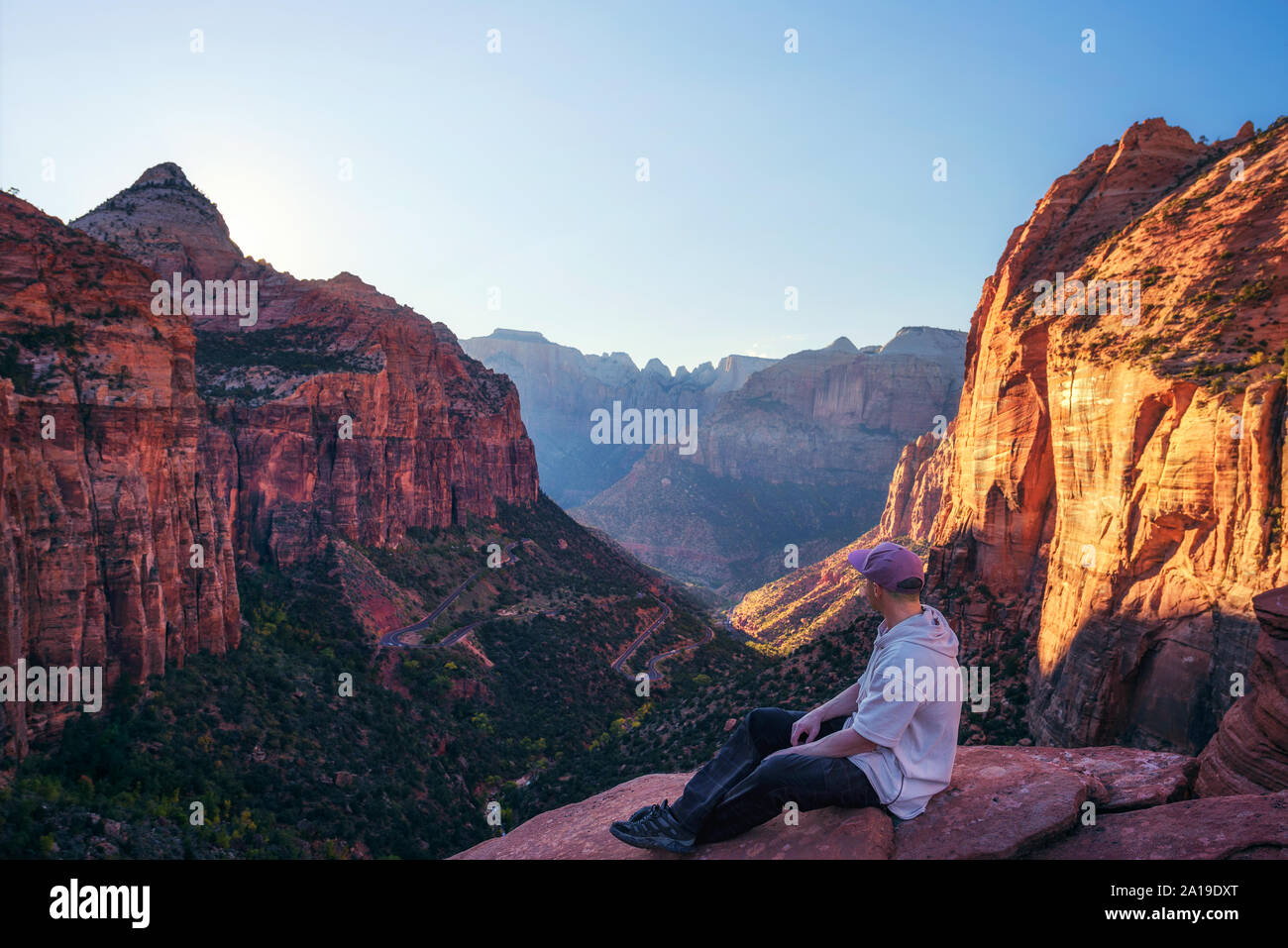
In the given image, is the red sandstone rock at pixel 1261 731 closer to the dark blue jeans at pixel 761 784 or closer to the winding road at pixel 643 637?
the dark blue jeans at pixel 761 784

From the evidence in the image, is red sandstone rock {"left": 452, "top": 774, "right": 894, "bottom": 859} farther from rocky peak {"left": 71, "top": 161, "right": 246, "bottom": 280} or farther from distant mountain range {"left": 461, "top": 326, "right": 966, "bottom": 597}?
distant mountain range {"left": 461, "top": 326, "right": 966, "bottom": 597}

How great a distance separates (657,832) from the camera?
7117 millimetres

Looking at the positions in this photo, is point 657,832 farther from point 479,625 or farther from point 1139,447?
point 479,625

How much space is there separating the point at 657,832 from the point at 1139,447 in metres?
19.3

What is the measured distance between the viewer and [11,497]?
21453 mm

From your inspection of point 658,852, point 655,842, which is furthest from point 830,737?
point 658,852

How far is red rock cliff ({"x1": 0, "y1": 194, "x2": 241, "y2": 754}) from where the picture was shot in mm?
22219

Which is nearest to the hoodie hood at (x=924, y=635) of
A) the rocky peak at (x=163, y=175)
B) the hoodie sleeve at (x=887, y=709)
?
the hoodie sleeve at (x=887, y=709)

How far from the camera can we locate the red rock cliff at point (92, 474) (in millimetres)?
22219

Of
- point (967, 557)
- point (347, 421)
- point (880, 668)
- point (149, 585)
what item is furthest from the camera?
point (347, 421)

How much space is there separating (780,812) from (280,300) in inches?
2720
